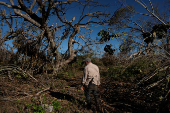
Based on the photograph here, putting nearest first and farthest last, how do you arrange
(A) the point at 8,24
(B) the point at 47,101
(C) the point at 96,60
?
(B) the point at 47,101, (A) the point at 8,24, (C) the point at 96,60

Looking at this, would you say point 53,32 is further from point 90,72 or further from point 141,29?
point 141,29

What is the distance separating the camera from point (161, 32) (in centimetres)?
559

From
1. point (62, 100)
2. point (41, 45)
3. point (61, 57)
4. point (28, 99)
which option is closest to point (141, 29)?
point (61, 57)

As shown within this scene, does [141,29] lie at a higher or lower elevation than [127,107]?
higher

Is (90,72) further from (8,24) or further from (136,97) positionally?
(8,24)

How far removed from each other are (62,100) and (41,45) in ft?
13.1

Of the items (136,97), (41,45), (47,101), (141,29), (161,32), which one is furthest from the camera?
(141,29)

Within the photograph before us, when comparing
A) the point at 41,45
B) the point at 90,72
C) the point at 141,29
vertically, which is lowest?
the point at 90,72

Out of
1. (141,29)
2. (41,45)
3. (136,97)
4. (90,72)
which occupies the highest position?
(141,29)

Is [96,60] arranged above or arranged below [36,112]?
above

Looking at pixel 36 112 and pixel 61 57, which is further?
pixel 61 57

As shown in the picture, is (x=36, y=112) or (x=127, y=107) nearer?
(x=36, y=112)

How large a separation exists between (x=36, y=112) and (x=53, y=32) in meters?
5.30

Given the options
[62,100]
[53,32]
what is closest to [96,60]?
[53,32]
